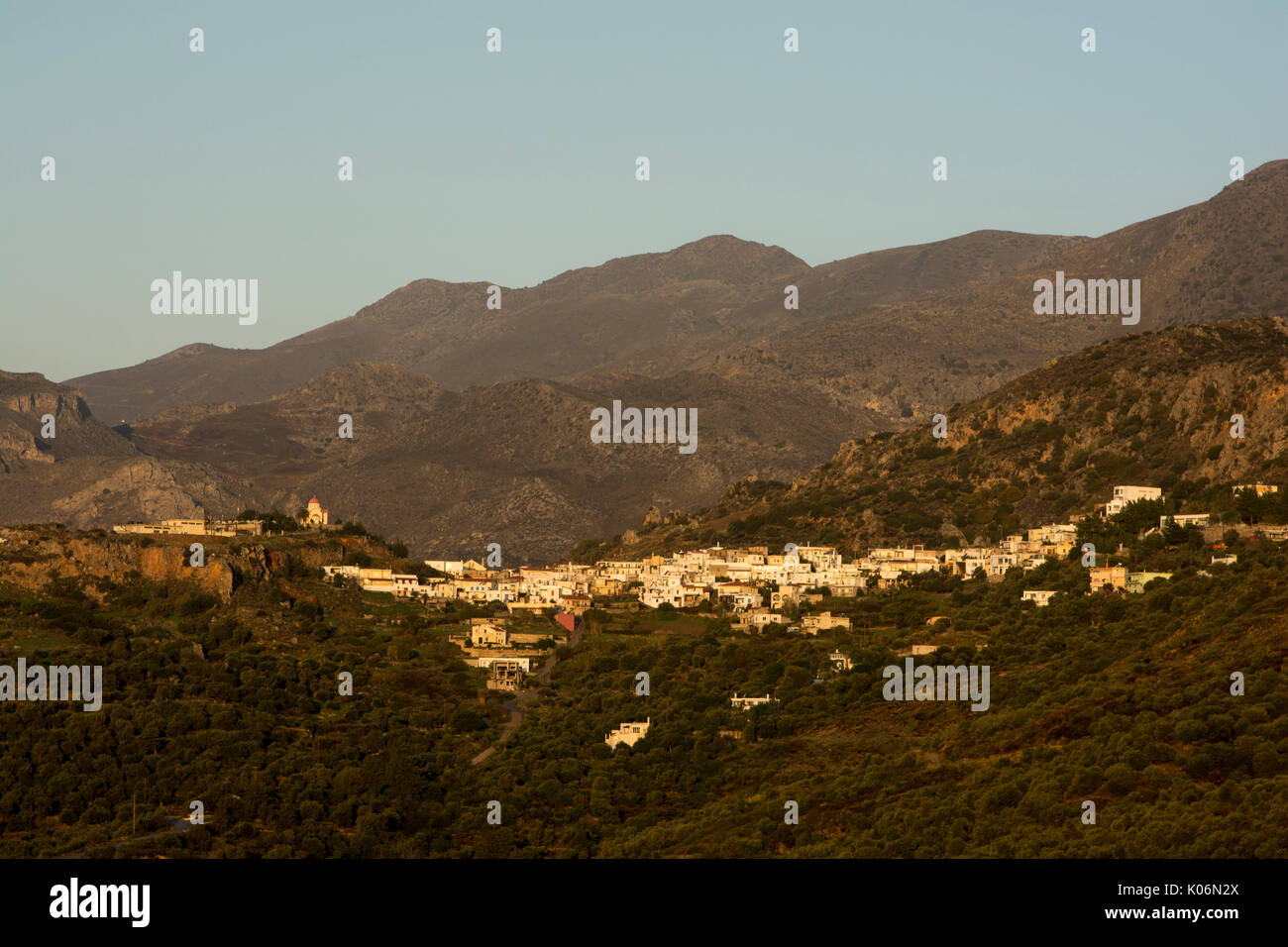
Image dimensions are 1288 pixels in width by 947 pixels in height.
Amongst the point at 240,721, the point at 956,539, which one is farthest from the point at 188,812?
the point at 956,539

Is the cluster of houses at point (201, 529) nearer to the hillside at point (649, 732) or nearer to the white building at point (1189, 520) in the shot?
the hillside at point (649, 732)

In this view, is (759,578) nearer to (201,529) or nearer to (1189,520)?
(1189,520)

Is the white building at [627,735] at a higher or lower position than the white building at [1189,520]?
lower

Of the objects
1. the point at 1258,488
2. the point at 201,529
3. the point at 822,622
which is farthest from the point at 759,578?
the point at 201,529

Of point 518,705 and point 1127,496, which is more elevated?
point 1127,496

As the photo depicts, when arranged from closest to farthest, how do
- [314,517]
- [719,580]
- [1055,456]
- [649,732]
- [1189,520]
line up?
[649,732] < [1189,520] < [719,580] < [314,517] < [1055,456]

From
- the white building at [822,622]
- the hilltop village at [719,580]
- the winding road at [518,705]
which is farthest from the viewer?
the white building at [822,622]

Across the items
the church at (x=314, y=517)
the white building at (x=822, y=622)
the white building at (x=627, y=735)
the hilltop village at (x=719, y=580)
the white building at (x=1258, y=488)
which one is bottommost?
the white building at (x=627, y=735)

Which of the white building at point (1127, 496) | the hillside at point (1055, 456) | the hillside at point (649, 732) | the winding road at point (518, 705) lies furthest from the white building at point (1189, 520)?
the winding road at point (518, 705)

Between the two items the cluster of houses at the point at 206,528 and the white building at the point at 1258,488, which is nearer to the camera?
the white building at the point at 1258,488

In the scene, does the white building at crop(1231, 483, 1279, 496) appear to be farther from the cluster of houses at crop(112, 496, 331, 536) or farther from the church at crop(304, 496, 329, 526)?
the church at crop(304, 496, 329, 526)
